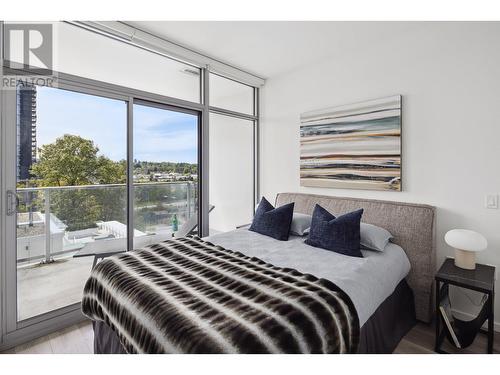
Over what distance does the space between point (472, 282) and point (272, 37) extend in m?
2.68

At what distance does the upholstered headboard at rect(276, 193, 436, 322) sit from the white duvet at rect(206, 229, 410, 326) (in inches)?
4.3

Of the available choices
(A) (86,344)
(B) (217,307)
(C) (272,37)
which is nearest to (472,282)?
(B) (217,307)

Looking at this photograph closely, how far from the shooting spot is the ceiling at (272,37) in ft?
8.01

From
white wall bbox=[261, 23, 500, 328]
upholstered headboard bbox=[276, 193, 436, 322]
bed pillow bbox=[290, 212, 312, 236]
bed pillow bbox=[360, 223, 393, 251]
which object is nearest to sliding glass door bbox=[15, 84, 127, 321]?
bed pillow bbox=[290, 212, 312, 236]

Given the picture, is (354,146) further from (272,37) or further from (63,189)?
(63,189)

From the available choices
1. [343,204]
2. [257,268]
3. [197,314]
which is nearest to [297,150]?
[343,204]

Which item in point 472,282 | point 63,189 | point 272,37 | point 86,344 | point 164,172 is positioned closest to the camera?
point 472,282

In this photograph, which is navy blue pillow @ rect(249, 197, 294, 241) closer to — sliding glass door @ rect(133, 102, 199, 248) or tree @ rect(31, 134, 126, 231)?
Result: sliding glass door @ rect(133, 102, 199, 248)

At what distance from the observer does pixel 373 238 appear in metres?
2.27

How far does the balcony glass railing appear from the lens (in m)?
2.22

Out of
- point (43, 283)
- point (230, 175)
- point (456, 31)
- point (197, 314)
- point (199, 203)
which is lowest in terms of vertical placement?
point (43, 283)

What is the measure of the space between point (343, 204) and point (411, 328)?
4.11ft
